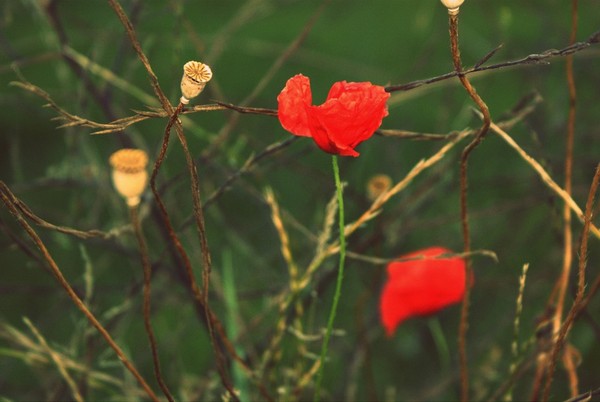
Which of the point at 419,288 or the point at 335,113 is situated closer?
the point at 335,113

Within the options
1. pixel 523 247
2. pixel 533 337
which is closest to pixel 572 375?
pixel 533 337

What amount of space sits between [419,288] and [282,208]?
0.14 metres

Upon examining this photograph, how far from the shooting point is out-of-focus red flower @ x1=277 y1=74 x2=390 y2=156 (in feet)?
1.19

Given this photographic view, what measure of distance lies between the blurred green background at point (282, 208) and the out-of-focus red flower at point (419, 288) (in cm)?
3

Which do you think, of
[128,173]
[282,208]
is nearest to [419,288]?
[282,208]

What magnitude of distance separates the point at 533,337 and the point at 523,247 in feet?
1.95

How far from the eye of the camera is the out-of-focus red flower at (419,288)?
62 cm

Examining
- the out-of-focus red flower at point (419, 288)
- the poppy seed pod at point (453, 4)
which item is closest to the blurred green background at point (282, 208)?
the out-of-focus red flower at point (419, 288)

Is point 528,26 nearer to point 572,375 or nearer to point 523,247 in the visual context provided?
point 523,247

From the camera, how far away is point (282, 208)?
1.90 feet

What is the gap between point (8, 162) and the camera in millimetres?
1296

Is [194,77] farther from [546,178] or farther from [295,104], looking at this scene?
[546,178]

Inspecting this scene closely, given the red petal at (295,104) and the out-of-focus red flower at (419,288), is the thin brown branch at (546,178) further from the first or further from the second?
the out-of-focus red flower at (419,288)

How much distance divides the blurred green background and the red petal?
0.04 metres
